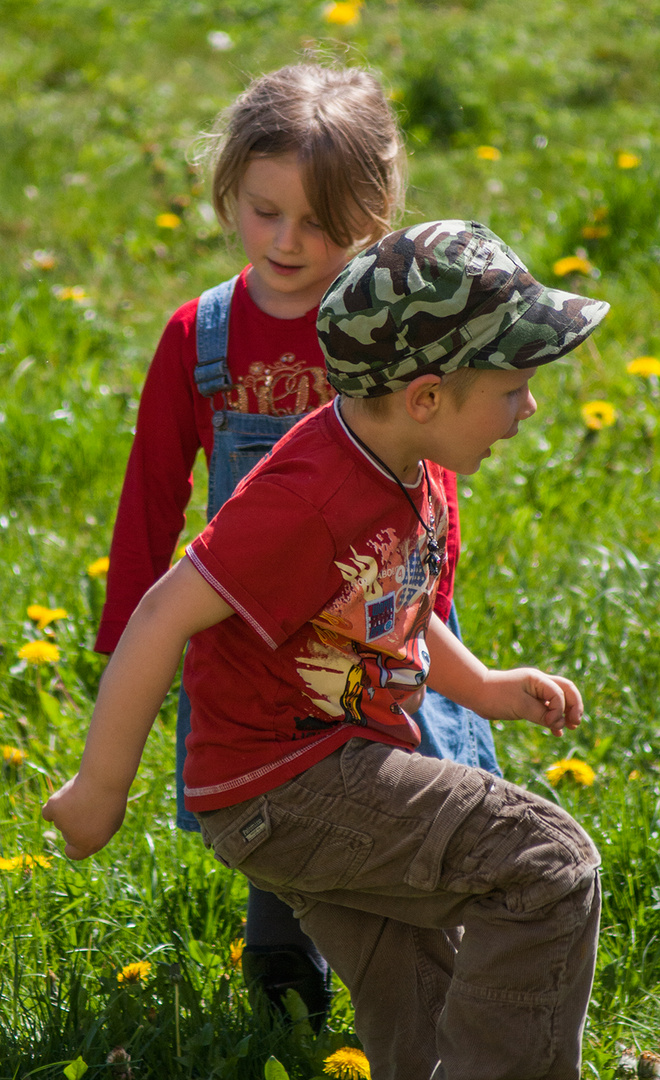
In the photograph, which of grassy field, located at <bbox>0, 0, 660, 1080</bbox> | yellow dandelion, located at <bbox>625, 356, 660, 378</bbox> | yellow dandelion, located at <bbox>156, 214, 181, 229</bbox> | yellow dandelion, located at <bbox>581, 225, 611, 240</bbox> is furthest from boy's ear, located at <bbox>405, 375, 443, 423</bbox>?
yellow dandelion, located at <bbox>156, 214, 181, 229</bbox>

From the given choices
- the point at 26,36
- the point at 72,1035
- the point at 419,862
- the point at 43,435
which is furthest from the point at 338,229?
the point at 26,36

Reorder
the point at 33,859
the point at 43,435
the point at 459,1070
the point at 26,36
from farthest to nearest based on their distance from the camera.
Answer: 1. the point at 26,36
2. the point at 43,435
3. the point at 33,859
4. the point at 459,1070

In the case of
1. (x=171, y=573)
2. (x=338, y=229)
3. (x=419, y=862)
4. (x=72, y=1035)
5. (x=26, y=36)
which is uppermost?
(x=26, y=36)

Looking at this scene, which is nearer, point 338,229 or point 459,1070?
point 459,1070

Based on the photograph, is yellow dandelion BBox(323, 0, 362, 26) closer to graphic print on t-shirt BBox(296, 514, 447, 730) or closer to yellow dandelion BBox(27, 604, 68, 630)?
yellow dandelion BBox(27, 604, 68, 630)

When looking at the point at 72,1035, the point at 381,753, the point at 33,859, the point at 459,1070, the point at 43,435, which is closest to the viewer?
the point at 459,1070

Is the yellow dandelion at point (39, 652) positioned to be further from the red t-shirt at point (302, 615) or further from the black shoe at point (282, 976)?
the red t-shirt at point (302, 615)

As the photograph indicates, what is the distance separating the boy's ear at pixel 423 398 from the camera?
5.05 ft

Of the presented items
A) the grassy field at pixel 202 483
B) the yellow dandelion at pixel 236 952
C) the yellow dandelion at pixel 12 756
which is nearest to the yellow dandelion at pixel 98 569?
the grassy field at pixel 202 483

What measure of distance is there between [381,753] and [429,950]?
0.34m

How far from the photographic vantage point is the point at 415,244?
1.50m

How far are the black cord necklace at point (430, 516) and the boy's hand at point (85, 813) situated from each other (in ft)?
1.85

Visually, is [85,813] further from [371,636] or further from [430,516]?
[430,516]

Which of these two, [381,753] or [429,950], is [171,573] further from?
[429,950]
